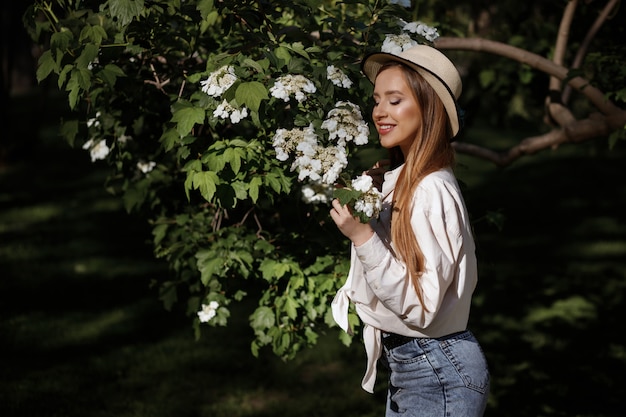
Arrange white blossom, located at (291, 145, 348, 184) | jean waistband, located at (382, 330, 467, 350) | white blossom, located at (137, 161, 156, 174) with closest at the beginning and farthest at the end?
white blossom, located at (291, 145, 348, 184) → jean waistband, located at (382, 330, 467, 350) → white blossom, located at (137, 161, 156, 174)

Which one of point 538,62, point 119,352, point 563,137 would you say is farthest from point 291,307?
point 119,352

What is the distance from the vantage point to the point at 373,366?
2.49m

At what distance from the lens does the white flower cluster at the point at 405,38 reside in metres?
2.67

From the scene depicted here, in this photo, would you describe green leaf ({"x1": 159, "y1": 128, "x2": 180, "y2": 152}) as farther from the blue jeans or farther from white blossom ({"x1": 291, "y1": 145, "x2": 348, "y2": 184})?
the blue jeans

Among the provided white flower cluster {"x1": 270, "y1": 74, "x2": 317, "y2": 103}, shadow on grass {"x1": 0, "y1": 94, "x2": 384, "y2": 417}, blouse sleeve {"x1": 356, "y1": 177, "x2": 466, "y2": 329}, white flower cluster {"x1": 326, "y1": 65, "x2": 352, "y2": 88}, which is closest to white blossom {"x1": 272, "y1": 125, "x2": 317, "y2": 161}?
white flower cluster {"x1": 270, "y1": 74, "x2": 317, "y2": 103}

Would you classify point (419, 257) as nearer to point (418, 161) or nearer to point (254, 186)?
point (418, 161)

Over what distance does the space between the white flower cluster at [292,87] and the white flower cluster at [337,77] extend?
10cm

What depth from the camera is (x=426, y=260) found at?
7.17 ft

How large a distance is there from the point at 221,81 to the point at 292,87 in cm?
25

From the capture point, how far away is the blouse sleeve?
2158mm

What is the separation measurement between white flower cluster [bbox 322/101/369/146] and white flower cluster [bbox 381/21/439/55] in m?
0.31

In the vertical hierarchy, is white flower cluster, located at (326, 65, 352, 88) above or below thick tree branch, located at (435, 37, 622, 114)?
above

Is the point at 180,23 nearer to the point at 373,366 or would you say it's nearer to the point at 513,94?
the point at 373,366

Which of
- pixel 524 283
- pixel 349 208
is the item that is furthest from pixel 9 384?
pixel 524 283
